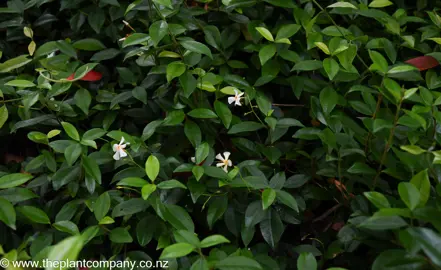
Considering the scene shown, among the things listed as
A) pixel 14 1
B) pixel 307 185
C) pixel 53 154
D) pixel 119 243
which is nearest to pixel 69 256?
pixel 119 243

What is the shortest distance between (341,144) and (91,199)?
1.94ft

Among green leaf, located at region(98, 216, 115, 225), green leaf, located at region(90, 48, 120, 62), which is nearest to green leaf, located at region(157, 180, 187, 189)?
green leaf, located at region(98, 216, 115, 225)

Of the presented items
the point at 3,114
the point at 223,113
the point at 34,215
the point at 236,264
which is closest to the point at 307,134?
the point at 223,113

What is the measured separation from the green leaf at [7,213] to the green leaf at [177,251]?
1.12 feet

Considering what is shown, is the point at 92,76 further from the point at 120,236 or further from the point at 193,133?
the point at 120,236

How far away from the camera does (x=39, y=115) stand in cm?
137

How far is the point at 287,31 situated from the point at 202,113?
1.13 feet

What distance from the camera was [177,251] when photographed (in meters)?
0.92

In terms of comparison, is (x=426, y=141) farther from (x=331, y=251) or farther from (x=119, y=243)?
(x=119, y=243)

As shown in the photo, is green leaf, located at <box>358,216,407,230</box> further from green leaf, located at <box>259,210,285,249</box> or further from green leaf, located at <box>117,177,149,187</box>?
green leaf, located at <box>117,177,149,187</box>

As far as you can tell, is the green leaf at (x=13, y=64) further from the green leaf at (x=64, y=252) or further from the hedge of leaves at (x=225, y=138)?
the green leaf at (x=64, y=252)

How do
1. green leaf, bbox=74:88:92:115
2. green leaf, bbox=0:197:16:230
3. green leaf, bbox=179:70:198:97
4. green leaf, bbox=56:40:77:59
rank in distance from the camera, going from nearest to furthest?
green leaf, bbox=0:197:16:230
green leaf, bbox=179:70:198:97
green leaf, bbox=74:88:92:115
green leaf, bbox=56:40:77:59

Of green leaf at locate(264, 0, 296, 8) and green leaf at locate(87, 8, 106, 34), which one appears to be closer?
green leaf at locate(264, 0, 296, 8)

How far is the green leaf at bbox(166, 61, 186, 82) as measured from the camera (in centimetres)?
125
